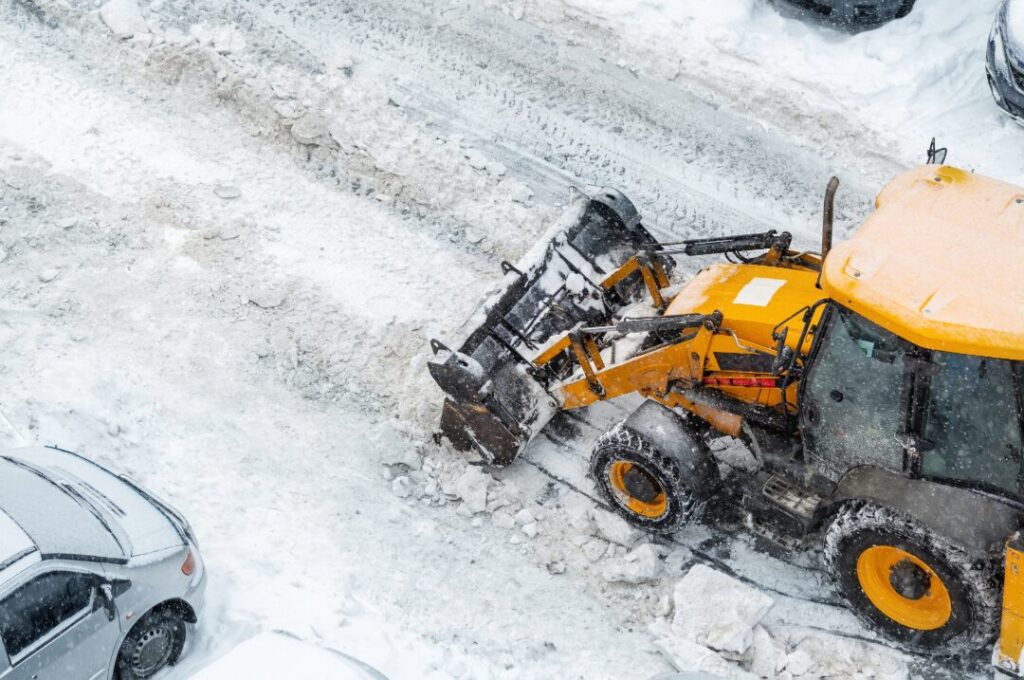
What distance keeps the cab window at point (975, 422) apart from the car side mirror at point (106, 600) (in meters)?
4.78

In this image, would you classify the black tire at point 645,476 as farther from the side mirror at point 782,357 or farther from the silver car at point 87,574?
the silver car at point 87,574

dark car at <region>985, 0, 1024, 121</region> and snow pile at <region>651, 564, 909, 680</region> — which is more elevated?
dark car at <region>985, 0, 1024, 121</region>

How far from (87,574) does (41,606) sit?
290mm

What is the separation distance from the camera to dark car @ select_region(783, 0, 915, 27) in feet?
35.9

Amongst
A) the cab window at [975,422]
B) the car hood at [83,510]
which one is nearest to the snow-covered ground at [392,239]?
the car hood at [83,510]

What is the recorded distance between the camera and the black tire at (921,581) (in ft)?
17.8

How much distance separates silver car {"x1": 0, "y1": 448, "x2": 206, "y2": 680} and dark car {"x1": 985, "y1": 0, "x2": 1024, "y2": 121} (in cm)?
874

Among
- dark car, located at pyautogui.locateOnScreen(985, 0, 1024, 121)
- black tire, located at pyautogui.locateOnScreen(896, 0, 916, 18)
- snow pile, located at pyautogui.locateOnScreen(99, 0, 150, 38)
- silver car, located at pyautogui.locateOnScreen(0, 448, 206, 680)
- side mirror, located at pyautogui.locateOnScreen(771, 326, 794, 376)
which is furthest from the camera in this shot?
black tire, located at pyautogui.locateOnScreen(896, 0, 916, 18)

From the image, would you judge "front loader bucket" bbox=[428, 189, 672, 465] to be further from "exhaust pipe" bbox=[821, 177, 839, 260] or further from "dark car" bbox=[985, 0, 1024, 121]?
"dark car" bbox=[985, 0, 1024, 121]

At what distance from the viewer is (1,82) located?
10305 millimetres

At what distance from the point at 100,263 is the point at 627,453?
16.9 ft

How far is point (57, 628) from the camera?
17.7 feet

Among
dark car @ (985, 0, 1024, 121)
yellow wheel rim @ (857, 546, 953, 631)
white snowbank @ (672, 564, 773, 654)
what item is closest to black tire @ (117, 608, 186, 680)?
white snowbank @ (672, 564, 773, 654)

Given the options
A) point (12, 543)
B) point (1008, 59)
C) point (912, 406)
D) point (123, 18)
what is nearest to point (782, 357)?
point (912, 406)
